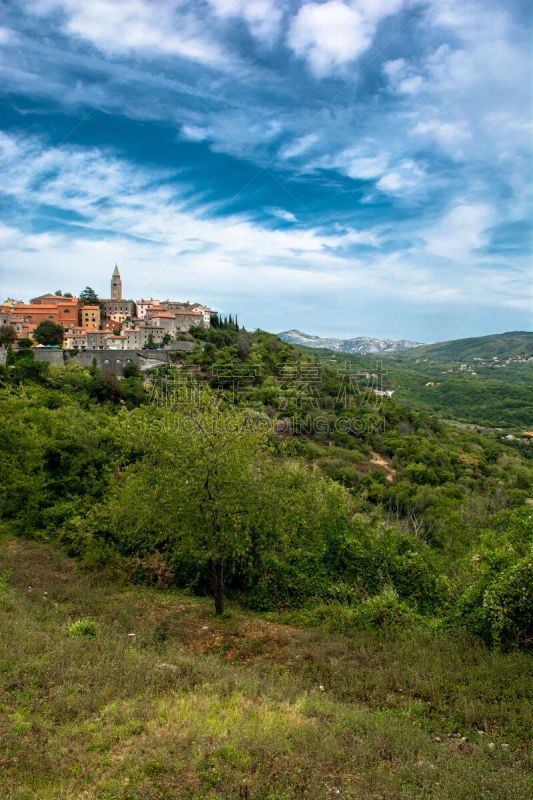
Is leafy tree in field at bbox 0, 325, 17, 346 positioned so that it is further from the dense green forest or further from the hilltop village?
the dense green forest

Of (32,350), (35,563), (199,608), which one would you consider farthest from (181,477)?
(32,350)

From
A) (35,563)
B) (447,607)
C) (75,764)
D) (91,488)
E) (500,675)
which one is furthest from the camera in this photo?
(91,488)

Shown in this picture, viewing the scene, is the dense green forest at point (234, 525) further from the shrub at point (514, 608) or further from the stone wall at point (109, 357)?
the stone wall at point (109, 357)

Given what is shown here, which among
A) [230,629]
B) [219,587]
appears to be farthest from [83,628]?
[219,587]

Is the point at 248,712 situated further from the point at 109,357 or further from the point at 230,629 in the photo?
the point at 109,357

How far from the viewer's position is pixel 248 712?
5637 millimetres

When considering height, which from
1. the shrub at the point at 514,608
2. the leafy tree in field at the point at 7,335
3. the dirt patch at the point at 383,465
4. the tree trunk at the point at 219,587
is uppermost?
the leafy tree in field at the point at 7,335

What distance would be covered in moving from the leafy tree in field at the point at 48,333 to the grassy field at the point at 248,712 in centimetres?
5150

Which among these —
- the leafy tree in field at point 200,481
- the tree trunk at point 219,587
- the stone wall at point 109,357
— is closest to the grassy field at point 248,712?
the tree trunk at point 219,587

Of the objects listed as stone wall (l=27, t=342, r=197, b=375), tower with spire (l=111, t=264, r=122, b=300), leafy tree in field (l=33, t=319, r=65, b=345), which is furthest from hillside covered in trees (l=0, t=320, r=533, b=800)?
tower with spire (l=111, t=264, r=122, b=300)

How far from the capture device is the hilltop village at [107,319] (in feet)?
189

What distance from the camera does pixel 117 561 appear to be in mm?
12695

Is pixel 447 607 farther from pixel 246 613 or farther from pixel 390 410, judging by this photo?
pixel 390 410

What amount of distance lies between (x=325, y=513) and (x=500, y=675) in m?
6.01
